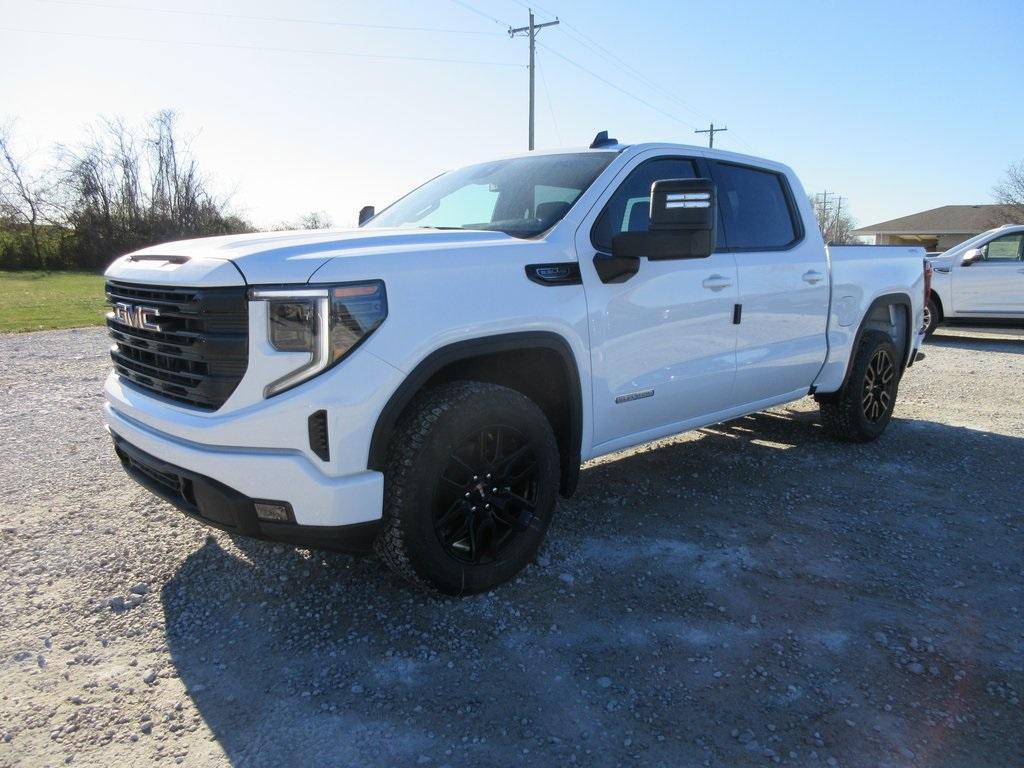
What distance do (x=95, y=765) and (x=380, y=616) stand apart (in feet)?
3.62

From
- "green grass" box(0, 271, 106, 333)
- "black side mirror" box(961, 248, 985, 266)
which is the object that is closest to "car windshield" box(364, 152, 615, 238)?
"black side mirror" box(961, 248, 985, 266)

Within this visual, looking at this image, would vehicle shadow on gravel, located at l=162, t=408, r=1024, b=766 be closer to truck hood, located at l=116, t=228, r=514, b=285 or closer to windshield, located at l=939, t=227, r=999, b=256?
truck hood, located at l=116, t=228, r=514, b=285

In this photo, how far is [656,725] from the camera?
238cm

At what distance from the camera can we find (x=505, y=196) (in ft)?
12.8

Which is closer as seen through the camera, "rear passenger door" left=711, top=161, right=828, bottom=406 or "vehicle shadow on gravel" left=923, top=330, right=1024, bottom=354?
"rear passenger door" left=711, top=161, right=828, bottom=406

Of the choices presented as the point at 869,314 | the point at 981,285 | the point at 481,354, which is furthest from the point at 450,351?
the point at 981,285

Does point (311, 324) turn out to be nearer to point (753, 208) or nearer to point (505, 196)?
point (505, 196)

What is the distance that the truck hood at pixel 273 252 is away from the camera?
8.46ft

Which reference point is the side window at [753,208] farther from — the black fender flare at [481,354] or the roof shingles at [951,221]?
the roof shingles at [951,221]

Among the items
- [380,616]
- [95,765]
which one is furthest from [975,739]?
[95,765]

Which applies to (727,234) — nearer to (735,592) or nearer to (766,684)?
(735,592)

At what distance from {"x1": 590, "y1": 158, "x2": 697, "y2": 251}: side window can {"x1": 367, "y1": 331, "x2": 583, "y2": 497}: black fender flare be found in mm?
600

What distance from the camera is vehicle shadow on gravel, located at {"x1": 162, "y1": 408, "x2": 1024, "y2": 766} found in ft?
7.60

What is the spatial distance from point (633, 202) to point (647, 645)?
7.10 ft
